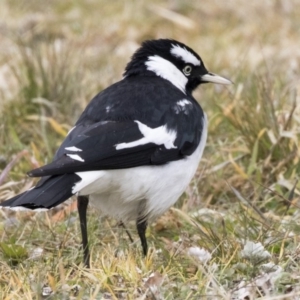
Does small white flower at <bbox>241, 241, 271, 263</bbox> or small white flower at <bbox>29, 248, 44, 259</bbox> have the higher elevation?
small white flower at <bbox>241, 241, 271, 263</bbox>

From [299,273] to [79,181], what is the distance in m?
1.05

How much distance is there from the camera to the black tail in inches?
152

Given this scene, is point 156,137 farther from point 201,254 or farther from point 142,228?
point 201,254

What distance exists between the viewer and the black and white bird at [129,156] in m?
4.05

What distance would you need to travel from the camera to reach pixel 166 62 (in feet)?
16.7

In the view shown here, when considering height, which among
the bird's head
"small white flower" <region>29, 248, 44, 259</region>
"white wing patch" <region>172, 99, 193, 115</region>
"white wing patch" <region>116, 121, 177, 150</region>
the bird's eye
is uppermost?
the bird's head

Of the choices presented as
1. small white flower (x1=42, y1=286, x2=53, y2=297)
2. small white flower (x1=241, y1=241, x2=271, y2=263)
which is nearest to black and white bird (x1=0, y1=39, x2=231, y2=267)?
small white flower (x1=42, y1=286, x2=53, y2=297)

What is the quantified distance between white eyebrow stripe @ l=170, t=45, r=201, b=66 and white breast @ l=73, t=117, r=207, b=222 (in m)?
0.70

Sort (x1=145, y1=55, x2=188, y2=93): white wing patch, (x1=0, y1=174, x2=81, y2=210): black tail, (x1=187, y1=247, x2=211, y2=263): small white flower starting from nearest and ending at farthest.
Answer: (x1=0, y1=174, x2=81, y2=210): black tail, (x1=187, y1=247, x2=211, y2=263): small white flower, (x1=145, y1=55, x2=188, y2=93): white wing patch

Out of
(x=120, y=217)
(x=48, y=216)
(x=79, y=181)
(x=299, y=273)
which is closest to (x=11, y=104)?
(x=48, y=216)

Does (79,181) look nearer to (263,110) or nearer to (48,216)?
(48,216)

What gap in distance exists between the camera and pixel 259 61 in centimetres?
772

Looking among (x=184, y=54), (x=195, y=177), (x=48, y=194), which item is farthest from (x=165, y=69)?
(x=48, y=194)

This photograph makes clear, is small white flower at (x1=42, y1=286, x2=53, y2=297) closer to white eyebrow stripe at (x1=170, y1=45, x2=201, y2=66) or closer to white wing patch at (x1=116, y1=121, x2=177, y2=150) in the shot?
white wing patch at (x1=116, y1=121, x2=177, y2=150)
